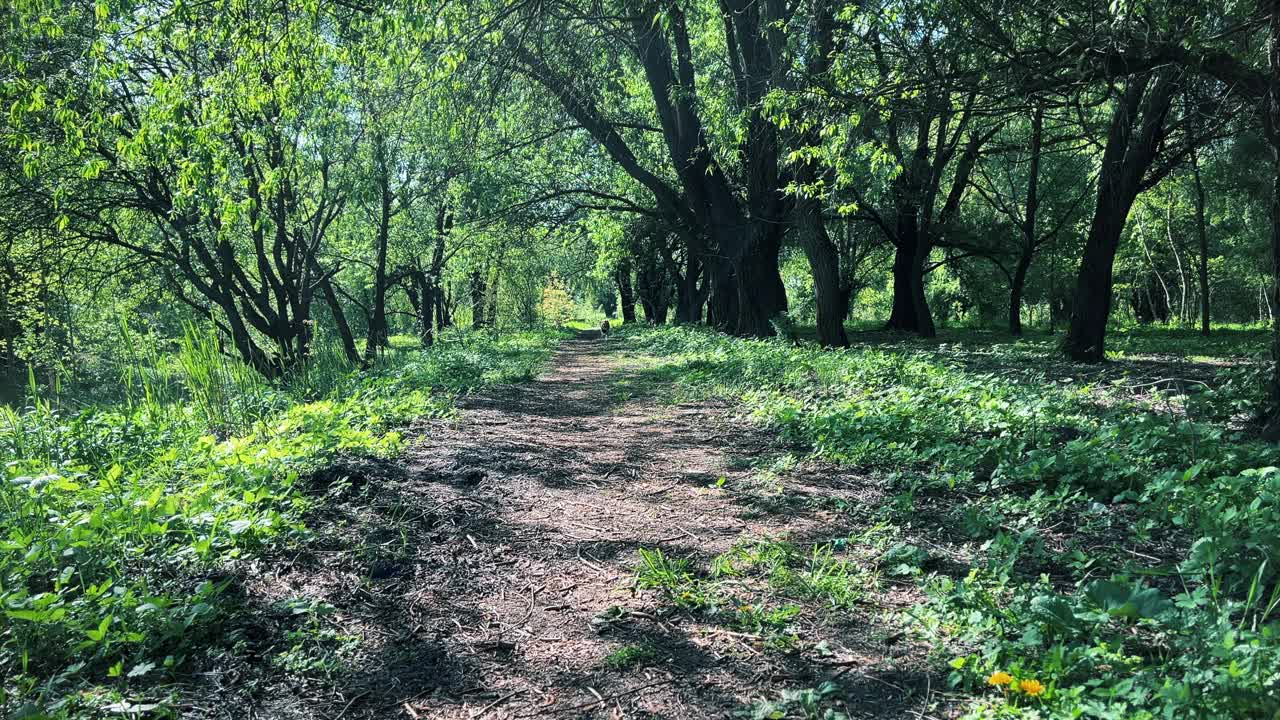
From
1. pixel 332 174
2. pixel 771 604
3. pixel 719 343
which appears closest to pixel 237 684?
pixel 771 604

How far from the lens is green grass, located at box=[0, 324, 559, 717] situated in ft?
7.73

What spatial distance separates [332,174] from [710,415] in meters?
13.7

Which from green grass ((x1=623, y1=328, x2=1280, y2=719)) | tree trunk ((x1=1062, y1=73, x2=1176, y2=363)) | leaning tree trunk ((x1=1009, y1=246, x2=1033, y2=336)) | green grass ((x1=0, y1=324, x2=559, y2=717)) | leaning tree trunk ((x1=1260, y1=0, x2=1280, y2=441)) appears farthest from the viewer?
leaning tree trunk ((x1=1009, y1=246, x2=1033, y2=336))

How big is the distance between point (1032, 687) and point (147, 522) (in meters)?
3.41

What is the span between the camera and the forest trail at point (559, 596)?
7.89 feet

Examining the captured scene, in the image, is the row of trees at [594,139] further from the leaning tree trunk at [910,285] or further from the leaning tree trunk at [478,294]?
the leaning tree trunk at [478,294]

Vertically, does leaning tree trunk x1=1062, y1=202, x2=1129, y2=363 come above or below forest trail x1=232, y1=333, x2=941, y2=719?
above

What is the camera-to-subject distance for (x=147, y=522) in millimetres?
3074

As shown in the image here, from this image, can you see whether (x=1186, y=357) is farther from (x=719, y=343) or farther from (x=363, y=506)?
(x=363, y=506)

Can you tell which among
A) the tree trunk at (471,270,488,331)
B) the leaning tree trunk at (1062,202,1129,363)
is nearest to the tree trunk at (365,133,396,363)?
the tree trunk at (471,270,488,331)

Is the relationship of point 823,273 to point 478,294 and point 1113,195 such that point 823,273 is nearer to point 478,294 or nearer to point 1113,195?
point 1113,195

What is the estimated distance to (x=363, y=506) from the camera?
13.2ft

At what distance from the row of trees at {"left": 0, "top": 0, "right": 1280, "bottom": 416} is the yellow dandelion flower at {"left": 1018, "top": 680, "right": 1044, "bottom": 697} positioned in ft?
14.7

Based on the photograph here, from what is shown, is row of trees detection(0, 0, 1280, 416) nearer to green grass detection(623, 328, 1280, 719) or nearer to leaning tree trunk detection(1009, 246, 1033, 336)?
leaning tree trunk detection(1009, 246, 1033, 336)
